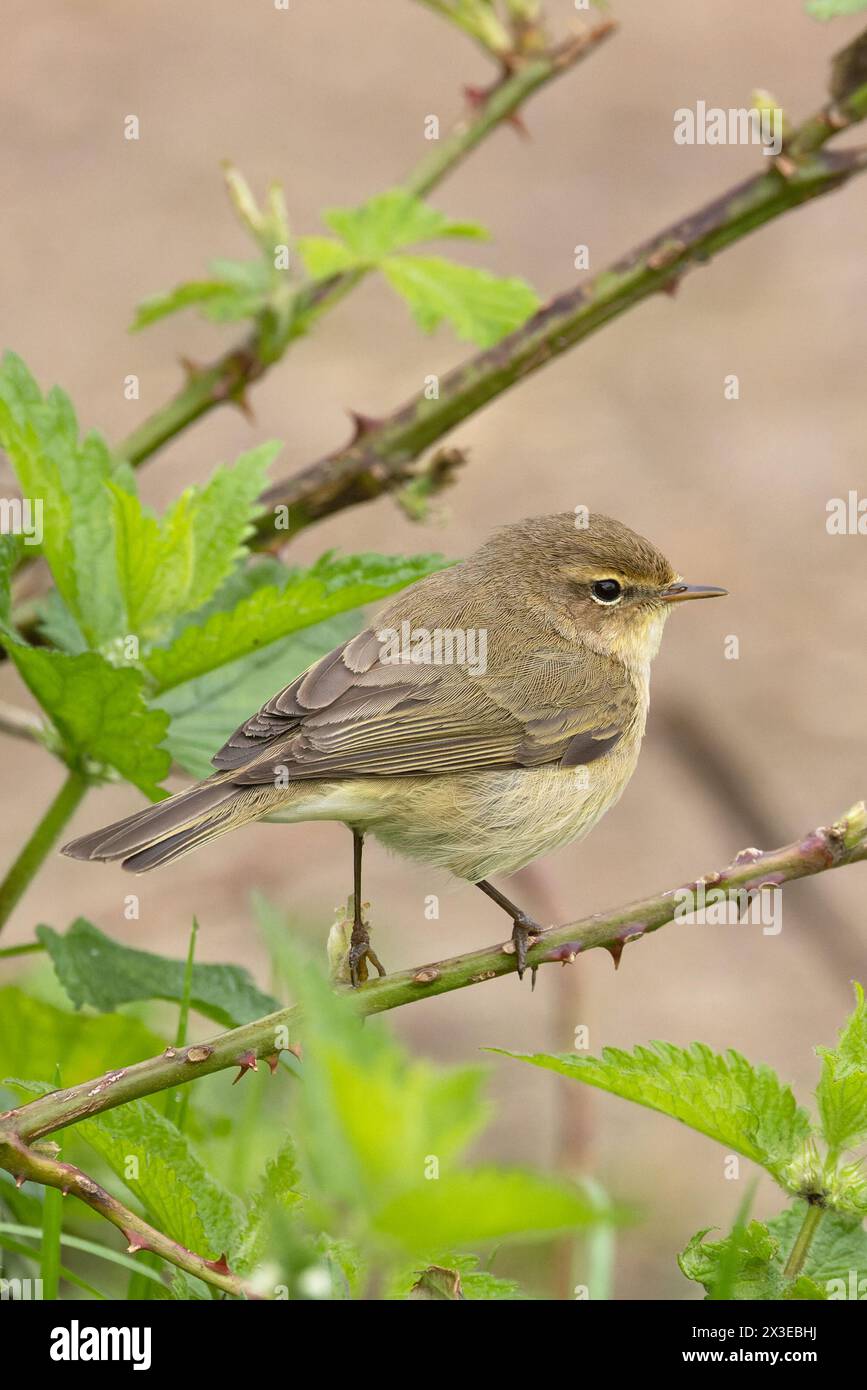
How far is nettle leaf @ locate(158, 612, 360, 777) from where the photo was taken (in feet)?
11.5

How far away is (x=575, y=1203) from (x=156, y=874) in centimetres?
585

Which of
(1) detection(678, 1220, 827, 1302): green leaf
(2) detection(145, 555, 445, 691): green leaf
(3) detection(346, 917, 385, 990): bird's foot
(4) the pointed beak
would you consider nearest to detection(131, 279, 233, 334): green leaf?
(2) detection(145, 555, 445, 691): green leaf

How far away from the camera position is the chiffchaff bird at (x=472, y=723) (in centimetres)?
346

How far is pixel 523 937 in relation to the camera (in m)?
2.81

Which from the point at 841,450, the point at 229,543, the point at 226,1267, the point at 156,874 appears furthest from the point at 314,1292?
the point at 841,450

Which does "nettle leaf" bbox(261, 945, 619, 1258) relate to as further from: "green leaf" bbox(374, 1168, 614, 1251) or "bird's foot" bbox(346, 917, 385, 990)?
"bird's foot" bbox(346, 917, 385, 990)

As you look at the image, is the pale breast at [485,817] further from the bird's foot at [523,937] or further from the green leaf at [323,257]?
the green leaf at [323,257]

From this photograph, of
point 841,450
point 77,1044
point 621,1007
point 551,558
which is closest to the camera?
point 77,1044

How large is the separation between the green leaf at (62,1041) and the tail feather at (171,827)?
0.53 meters

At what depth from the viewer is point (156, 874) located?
6914 millimetres

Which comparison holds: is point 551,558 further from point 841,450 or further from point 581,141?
point 581,141

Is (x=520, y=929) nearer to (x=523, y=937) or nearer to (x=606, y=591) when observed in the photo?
(x=523, y=937)

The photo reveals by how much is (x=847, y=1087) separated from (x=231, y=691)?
1.74 meters

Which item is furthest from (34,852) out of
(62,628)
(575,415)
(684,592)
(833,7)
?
(575,415)
